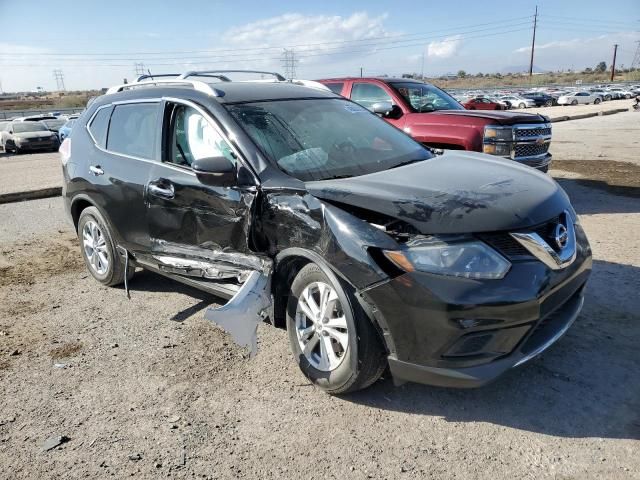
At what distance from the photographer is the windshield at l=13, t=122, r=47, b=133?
2405 centimetres

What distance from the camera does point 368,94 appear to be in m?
8.66

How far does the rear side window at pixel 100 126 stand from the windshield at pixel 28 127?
22342mm

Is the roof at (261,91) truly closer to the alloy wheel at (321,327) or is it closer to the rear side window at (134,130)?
the rear side window at (134,130)

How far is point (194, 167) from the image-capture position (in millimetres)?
3365

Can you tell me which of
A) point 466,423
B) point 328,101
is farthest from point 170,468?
point 328,101

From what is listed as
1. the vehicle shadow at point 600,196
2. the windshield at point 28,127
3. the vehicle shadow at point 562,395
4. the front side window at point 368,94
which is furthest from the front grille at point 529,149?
the windshield at point 28,127

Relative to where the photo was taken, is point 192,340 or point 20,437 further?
point 192,340

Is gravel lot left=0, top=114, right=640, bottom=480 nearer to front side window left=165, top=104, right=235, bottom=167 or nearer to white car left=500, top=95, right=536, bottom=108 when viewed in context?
front side window left=165, top=104, right=235, bottom=167

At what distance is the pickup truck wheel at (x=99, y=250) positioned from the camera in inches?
191

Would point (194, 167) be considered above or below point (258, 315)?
above

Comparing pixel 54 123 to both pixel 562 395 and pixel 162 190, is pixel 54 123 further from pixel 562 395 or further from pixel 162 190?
pixel 562 395

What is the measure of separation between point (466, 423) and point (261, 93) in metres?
2.79

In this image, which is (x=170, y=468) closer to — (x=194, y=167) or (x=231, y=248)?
(x=231, y=248)

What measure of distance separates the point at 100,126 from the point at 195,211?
74.6 inches
